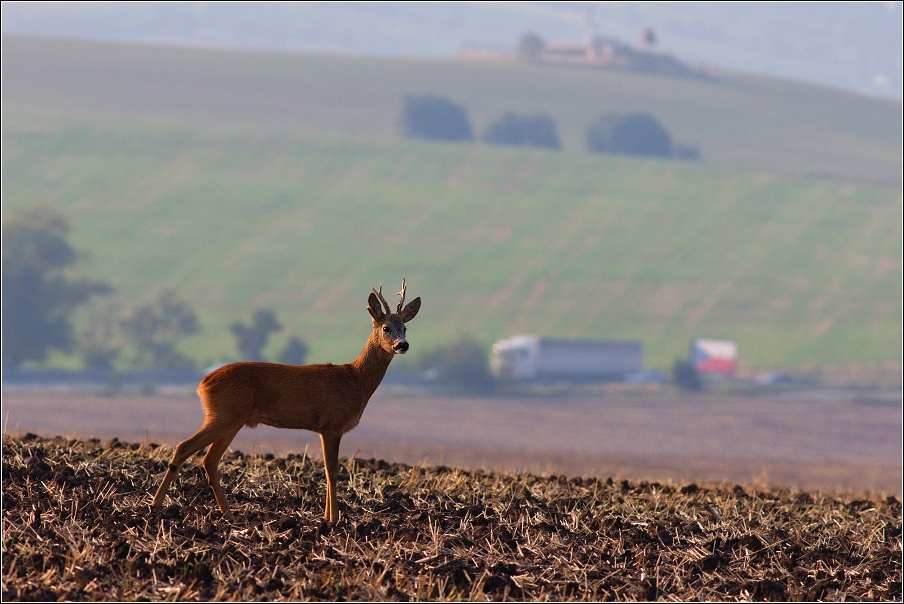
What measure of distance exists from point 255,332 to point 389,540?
313ft

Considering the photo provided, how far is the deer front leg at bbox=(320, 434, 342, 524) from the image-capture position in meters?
10.9

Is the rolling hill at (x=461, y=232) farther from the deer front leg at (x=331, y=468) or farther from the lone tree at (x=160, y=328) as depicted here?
the deer front leg at (x=331, y=468)

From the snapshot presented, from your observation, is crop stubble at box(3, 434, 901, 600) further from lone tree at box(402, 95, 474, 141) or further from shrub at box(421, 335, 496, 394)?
lone tree at box(402, 95, 474, 141)

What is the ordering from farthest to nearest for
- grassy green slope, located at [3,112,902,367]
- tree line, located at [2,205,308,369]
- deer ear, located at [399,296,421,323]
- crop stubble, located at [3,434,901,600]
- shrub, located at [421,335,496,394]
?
grassy green slope, located at [3,112,902,367] < tree line, located at [2,205,308,369] < shrub, located at [421,335,496,394] < deer ear, located at [399,296,421,323] < crop stubble, located at [3,434,901,600]

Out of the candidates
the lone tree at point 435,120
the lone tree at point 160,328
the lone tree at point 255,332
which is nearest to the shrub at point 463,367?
the lone tree at point 255,332

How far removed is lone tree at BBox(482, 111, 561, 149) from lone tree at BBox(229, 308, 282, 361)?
3519 inches

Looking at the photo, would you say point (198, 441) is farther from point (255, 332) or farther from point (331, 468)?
point (255, 332)

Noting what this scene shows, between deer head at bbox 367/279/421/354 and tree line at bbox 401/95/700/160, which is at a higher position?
tree line at bbox 401/95/700/160

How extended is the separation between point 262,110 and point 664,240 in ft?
258

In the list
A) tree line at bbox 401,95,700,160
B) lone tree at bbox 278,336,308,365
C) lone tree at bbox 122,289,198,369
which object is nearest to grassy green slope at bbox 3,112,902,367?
lone tree at bbox 278,336,308,365

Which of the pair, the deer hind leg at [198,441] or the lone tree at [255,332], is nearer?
the deer hind leg at [198,441]

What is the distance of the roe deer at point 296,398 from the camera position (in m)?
10.6

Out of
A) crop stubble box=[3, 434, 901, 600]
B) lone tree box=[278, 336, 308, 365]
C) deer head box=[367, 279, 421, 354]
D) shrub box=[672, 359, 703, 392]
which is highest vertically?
shrub box=[672, 359, 703, 392]

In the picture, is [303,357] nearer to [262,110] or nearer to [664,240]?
[664,240]
